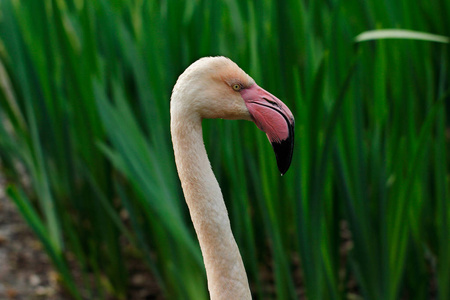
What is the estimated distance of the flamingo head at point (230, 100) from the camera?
99 cm

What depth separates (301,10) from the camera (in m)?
1.91

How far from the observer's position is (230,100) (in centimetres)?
101

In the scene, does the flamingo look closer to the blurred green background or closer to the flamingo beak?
the flamingo beak

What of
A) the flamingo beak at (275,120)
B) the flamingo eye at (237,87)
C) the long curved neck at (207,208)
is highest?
the flamingo eye at (237,87)

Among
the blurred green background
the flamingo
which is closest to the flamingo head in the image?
the flamingo

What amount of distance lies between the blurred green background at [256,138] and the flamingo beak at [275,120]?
0.40m

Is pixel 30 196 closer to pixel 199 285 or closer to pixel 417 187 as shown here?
pixel 199 285

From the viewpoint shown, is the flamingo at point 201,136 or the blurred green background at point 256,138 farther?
the blurred green background at point 256,138

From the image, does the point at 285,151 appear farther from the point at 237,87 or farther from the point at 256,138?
the point at 256,138

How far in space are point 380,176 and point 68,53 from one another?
1.11m

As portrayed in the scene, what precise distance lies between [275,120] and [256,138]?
2.30 ft

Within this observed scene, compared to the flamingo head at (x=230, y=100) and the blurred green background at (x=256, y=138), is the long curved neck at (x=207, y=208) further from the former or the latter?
the blurred green background at (x=256, y=138)

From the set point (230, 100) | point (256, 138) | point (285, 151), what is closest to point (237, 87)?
point (230, 100)

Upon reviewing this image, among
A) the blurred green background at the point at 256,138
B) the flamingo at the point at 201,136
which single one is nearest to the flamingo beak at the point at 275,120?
the flamingo at the point at 201,136
